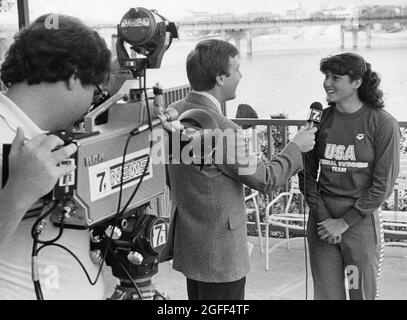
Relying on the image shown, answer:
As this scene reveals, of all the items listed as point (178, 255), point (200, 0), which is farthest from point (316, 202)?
point (200, 0)

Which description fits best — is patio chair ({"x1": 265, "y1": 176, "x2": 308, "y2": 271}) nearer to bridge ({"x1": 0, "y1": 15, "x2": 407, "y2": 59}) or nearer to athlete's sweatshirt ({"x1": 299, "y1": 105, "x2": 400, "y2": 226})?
bridge ({"x1": 0, "y1": 15, "x2": 407, "y2": 59})

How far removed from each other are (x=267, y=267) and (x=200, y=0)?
219 centimetres

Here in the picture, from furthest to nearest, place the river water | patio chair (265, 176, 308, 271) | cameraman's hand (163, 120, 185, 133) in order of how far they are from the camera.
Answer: the river water, patio chair (265, 176, 308, 271), cameraman's hand (163, 120, 185, 133)

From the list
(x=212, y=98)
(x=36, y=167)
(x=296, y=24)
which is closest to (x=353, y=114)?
(x=212, y=98)

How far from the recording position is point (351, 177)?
2697 mm

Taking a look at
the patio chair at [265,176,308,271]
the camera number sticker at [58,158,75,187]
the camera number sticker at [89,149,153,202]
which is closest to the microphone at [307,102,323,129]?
the camera number sticker at [89,149,153,202]

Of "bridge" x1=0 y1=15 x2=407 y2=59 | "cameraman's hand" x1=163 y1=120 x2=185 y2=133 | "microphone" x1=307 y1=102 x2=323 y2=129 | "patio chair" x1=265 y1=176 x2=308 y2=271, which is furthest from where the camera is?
"bridge" x1=0 y1=15 x2=407 y2=59

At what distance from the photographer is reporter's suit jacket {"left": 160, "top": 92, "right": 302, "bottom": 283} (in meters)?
2.25

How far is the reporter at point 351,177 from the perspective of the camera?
8.75 ft

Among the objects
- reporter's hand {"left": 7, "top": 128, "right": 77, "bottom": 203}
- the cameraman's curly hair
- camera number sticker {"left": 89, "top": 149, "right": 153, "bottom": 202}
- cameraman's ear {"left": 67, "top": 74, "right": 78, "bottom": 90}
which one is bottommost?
camera number sticker {"left": 89, "top": 149, "right": 153, "bottom": 202}

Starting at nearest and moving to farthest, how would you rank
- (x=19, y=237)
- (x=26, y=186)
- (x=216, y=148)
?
(x=26, y=186) → (x=19, y=237) → (x=216, y=148)

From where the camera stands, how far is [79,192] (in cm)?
120

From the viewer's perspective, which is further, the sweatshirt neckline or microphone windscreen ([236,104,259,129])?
microphone windscreen ([236,104,259,129])
